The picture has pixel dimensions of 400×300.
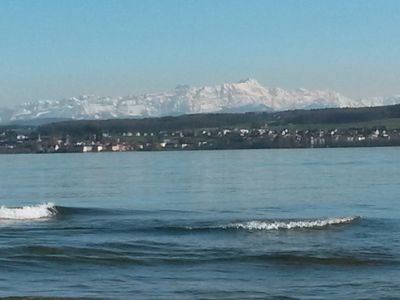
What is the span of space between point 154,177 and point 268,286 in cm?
7920

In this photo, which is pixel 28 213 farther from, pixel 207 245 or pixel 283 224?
pixel 207 245

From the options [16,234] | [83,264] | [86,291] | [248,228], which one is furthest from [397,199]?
[86,291]

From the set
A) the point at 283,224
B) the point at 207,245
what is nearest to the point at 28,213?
the point at 283,224

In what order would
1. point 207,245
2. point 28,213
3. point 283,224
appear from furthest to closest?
1. point 28,213
2. point 283,224
3. point 207,245

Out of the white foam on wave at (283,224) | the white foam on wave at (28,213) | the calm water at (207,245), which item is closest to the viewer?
the calm water at (207,245)

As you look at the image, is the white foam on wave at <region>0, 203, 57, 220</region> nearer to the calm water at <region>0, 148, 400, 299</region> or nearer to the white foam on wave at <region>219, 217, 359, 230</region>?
the calm water at <region>0, 148, 400, 299</region>

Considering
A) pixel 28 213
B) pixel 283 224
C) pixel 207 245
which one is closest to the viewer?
pixel 207 245

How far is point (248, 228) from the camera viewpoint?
140ft

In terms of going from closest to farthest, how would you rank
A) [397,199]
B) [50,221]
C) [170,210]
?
[50,221] < [170,210] < [397,199]

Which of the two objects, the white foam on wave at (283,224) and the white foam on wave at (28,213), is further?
the white foam on wave at (28,213)

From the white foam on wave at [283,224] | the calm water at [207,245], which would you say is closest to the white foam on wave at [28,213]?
the calm water at [207,245]

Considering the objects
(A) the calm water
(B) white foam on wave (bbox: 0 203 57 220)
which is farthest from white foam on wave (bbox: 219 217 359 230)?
(B) white foam on wave (bbox: 0 203 57 220)

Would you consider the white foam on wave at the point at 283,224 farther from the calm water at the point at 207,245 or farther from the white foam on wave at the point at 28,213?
the white foam on wave at the point at 28,213

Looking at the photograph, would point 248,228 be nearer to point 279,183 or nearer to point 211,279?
point 211,279
